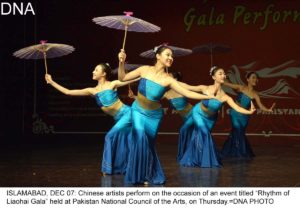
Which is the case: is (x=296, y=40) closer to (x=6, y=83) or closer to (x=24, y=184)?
(x=6, y=83)

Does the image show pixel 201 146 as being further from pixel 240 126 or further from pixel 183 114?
pixel 240 126

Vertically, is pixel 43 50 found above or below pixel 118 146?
above

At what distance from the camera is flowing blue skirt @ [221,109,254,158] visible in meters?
7.95

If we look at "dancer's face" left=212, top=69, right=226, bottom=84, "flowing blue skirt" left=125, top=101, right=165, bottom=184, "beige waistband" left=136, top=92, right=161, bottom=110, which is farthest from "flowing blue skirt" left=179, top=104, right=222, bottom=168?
"beige waistband" left=136, top=92, right=161, bottom=110

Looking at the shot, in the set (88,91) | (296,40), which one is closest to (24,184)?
(88,91)

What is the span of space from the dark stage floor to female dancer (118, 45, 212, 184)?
0.22 meters

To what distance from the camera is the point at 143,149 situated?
5285mm

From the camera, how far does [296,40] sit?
959cm

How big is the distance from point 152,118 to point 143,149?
0.30 m

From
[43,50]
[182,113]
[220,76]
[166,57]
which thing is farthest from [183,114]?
[166,57]

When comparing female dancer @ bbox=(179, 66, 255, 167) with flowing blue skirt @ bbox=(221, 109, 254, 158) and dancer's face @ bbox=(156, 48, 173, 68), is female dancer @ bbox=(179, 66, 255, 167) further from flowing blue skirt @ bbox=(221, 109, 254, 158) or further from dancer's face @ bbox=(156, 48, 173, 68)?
dancer's face @ bbox=(156, 48, 173, 68)

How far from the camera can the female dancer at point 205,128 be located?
6879 mm

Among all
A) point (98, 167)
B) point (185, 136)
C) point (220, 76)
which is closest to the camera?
point (98, 167)

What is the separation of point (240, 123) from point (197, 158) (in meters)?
1.39
